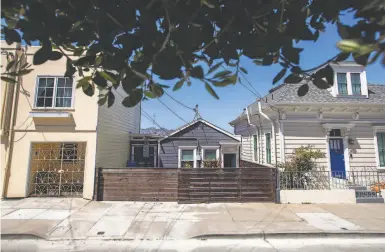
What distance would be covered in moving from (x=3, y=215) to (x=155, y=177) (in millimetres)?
4696

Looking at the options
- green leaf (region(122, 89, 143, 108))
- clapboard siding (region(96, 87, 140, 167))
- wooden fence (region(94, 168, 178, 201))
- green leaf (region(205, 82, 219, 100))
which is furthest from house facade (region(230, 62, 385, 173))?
green leaf (region(122, 89, 143, 108))

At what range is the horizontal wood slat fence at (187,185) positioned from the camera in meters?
8.80

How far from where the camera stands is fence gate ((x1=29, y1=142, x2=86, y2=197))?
970 cm

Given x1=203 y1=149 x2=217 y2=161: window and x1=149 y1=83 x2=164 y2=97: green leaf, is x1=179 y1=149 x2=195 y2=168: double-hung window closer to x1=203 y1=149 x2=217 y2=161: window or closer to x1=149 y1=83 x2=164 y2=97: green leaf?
x1=203 y1=149 x2=217 y2=161: window

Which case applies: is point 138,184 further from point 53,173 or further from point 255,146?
point 255,146

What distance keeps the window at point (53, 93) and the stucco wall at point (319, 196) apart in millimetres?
9170

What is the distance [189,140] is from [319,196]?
7.28 metres

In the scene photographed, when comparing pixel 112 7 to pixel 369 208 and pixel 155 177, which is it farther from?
pixel 369 208

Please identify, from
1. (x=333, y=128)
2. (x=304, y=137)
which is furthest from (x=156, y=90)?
(x=333, y=128)

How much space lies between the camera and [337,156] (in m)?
10.5

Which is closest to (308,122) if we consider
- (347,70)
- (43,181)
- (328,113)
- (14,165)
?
(328,113)

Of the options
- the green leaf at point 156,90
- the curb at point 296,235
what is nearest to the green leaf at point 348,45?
the green leaf at point 156,90

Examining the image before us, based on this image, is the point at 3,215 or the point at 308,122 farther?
the point at 308,122

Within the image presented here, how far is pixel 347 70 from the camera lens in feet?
36.1
